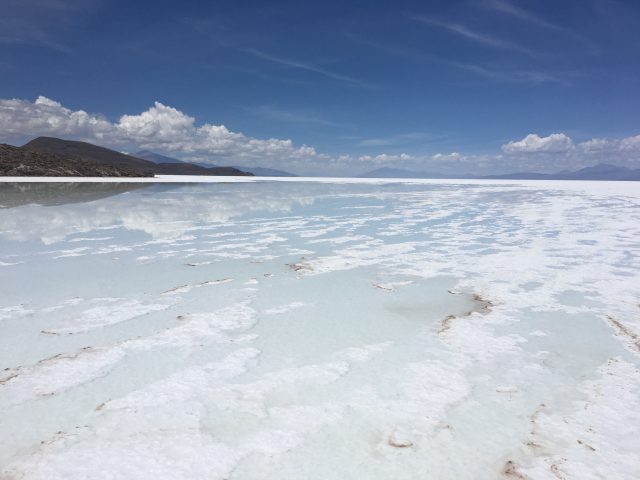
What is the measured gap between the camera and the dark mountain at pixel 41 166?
45.8 m

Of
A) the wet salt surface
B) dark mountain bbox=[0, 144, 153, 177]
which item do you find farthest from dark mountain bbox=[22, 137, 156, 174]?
the wet salt surface

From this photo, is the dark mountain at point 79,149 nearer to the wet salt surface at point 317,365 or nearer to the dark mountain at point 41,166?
the dark mountain at point 41,166

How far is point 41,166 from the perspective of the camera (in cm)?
4819

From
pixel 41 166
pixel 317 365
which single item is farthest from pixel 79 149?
pixel 317 365

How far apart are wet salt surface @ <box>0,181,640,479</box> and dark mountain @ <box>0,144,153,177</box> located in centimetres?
4534

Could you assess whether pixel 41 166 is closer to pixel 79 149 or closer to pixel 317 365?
pixel 317 365

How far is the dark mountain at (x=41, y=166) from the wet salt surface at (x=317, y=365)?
149ft

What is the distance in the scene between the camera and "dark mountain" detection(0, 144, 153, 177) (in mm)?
45750

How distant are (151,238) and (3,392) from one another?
24.4 ft

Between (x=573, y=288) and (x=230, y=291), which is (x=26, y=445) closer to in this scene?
(x=230, y=291)

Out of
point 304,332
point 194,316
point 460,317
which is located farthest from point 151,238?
point 460,317

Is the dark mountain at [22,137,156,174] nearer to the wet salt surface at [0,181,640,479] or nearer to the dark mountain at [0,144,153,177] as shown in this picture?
the dark mountain at [0,144,153,177]

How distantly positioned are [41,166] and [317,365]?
54.9 m

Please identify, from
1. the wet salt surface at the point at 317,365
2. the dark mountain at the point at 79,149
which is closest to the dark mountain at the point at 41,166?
the wet salt surface at the point at 317,365
